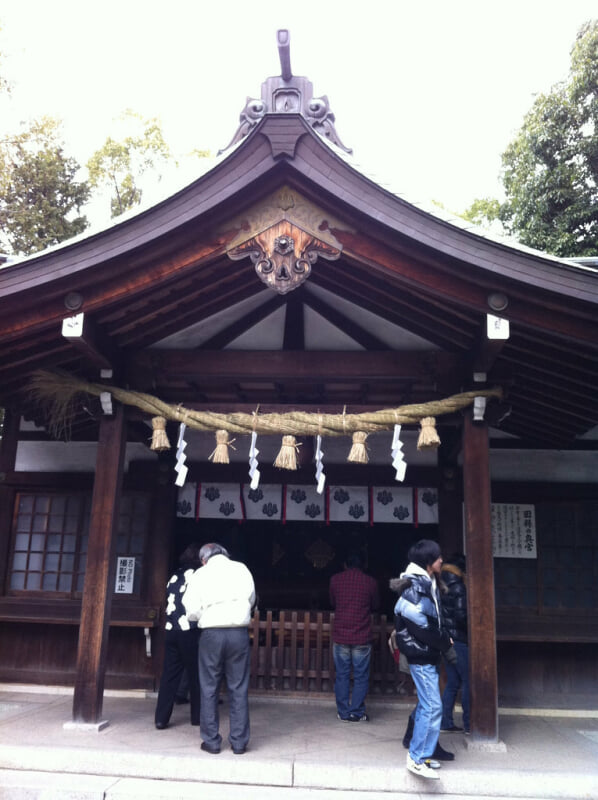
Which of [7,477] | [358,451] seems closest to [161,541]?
[7,477]

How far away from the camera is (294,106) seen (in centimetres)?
623

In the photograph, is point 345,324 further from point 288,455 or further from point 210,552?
point 210,552

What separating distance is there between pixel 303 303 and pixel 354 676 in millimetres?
4153

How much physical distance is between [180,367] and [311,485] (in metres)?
3.02

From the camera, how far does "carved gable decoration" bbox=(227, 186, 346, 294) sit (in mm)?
5684

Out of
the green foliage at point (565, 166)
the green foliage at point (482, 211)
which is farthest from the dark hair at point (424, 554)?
the green foliage at point (482, 211)

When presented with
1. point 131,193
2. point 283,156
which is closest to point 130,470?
point 283,156

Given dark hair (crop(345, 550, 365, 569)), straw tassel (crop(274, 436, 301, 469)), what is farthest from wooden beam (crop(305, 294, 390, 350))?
dark hair (crop(345, 550, 365, 569))

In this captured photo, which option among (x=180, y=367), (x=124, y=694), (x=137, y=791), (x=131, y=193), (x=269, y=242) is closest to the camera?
(x=137, y=791)

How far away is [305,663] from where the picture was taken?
26.4 ft

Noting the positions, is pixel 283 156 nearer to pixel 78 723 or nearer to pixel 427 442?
pixel 427 442

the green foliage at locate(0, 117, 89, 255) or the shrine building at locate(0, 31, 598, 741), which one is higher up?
the green foliage at locate(0, 117, 89, 255)

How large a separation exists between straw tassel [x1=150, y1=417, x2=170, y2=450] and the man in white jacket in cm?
136

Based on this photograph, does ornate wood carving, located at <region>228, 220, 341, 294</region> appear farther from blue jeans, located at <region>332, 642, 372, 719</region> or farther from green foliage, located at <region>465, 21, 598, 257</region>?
green foliage, located at <region>465, 21, 598, 257</region>
